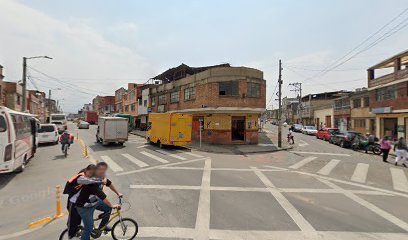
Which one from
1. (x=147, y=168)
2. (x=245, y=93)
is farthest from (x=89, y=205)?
(x=245, y=93)

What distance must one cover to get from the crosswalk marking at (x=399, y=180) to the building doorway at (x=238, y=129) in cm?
1208

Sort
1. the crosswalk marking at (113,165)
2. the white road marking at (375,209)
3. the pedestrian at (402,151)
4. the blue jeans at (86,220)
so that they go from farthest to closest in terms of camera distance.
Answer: the pedestrian at (402,151), the crosswalk marking at (113,165), the white road marking at (375,209), the blue jeans at (86,220)

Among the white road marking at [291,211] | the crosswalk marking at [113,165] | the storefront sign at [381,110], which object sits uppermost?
the storefront sign at [381,110]

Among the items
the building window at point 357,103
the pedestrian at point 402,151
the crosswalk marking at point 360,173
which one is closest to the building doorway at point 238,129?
the crosswalk marking at point 360,173

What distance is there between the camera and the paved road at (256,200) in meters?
5.36

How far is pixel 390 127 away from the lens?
27.9m

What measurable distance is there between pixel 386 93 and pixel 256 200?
29676 millimetres

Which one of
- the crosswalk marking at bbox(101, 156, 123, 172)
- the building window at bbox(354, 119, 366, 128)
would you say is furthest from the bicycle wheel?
the building window at bbox(354, 119, 366, 128)

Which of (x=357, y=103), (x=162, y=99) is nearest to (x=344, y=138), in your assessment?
(x=357, y=103)

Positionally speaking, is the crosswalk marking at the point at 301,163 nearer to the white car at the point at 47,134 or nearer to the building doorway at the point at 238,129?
the building doorway at the point at 238,129

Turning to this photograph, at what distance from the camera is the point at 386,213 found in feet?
21.6

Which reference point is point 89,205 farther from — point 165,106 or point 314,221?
point 165,106

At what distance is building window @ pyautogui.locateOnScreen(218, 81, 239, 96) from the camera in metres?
21.8

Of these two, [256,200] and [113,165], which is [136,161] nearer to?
[113,165]
